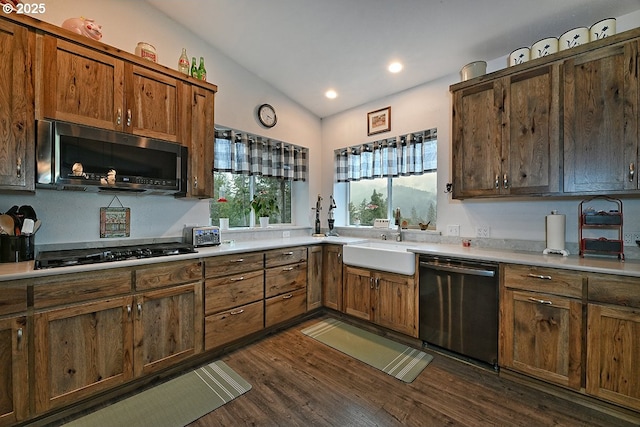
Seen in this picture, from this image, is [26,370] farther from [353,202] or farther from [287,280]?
[353,202]

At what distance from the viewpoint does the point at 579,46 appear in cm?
204

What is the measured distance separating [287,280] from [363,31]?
2.58m

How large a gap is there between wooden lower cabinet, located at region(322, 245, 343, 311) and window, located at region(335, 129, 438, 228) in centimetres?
88

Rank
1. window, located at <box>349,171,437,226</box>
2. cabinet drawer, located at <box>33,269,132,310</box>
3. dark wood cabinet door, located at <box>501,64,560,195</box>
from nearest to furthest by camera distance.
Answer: cabinet drawer, located at <box>33,269,132,310</box>
dark wood cabinet door, located at <box>501,64,560,195</box>
window, located at <box>349,171,437,226</box>

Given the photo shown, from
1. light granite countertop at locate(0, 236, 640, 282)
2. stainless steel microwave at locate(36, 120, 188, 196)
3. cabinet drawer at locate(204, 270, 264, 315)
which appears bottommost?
cabinet drawer at locate(204, 270, 264, 315)

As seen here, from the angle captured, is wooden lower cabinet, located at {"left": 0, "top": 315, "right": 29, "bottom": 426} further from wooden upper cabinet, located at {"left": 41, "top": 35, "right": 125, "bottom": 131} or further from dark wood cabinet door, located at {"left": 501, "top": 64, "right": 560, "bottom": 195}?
dark wood cabinet door, located at {"left": 501, "top": 64, "right": 560, "bottom": 195}

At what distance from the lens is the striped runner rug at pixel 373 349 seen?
2.32m

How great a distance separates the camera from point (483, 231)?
2.82m

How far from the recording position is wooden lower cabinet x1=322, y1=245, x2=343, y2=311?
3297mm

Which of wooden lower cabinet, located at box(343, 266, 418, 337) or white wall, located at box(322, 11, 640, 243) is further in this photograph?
wooden lower cabinet, located at box(343, 266, 418, 337)

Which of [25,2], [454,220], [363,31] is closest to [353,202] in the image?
[454,220]

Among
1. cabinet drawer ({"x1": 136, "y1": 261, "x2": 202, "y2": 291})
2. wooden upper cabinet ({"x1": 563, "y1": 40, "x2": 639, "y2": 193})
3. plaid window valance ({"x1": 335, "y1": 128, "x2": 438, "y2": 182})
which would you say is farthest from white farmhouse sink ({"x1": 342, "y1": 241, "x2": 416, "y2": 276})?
cabinet drawer ({"x1": 136, "y1": 261, "x2": 202, "y2": 291})

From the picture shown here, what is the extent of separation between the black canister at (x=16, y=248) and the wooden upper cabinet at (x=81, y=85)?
0.84 meters

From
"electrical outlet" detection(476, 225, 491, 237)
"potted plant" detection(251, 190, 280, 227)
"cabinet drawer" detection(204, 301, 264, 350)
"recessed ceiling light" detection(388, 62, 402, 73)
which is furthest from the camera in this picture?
"potted plant" detection(251, 190, 280, 227)
